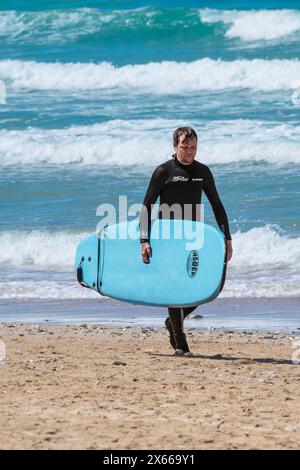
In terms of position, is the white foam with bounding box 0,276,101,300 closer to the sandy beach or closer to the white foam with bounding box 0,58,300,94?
the sandy beach

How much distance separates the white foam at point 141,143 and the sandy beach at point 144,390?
7567 mm

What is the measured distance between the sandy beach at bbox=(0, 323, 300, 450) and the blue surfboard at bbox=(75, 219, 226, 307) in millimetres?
360

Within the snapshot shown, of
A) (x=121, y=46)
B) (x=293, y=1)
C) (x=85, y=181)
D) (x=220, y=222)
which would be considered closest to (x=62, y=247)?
(x=85, y=181)

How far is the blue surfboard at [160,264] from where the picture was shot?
6.38m

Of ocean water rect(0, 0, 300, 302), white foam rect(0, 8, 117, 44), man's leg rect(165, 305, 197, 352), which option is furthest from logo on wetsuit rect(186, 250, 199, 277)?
white foam rect(0, 8, 117, 44)

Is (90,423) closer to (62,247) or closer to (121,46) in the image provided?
(62,247)

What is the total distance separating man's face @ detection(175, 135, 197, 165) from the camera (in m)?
6.09

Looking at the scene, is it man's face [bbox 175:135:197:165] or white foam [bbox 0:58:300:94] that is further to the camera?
white foam [bbox 0:58:300:94]

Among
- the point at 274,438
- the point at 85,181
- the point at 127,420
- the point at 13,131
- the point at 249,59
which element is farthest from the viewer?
the point at 249,59
